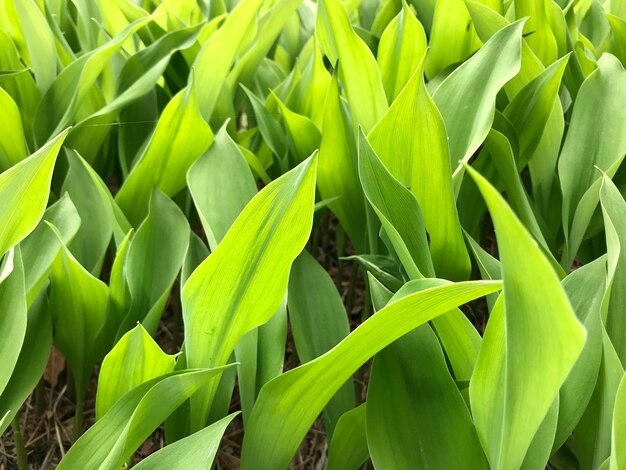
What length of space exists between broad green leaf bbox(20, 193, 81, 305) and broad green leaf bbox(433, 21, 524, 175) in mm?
364

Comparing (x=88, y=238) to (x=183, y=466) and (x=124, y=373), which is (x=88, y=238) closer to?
(x=124, y=373)

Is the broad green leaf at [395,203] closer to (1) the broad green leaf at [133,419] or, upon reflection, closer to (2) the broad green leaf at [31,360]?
(1) the broad green leaf at [133,419]

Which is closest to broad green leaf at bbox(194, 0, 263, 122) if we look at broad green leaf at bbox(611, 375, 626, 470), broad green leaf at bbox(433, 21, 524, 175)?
broad green leaf at bbox(433, 21, 524, 175)

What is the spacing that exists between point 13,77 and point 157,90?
0.19 metres

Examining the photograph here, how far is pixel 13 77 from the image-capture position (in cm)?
92

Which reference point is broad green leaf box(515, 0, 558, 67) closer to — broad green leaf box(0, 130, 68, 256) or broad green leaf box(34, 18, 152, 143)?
broad green leaf box(34, 18, 152, 143)

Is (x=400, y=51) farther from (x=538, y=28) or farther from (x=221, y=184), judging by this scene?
(x=221, y=184)

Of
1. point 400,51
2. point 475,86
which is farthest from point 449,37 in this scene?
point 475,86

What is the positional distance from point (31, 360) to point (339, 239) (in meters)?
0.47

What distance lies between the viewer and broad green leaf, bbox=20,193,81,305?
65 cm

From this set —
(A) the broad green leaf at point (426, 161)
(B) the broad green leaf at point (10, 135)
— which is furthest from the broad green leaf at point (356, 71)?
(B) the broad green leaf at point (10, 135)

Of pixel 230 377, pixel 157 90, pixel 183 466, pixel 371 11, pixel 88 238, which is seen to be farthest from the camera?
pixel 371 11

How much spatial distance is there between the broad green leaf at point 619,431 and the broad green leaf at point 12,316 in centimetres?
41

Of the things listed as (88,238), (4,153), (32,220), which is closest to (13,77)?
(4,153)
